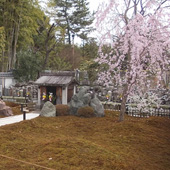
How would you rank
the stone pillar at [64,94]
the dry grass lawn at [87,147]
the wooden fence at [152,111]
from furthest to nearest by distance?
the stone pillar at [64,94], the wooden fence at [152,111], the dry grass lawn at [87,147]

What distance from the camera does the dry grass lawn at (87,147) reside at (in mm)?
4098

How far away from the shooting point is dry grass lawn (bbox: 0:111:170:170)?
410 cm

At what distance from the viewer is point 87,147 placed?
4.82 metres

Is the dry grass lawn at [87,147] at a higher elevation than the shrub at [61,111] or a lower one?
lower

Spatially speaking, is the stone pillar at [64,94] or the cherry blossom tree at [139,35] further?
the stone pillar at [64,94]

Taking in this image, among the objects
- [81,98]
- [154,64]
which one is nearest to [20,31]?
[81,98]

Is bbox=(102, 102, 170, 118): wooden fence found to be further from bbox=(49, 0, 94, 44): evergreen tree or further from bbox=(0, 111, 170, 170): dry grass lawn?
bbox=(49, 0, 94, 44): evergreen tree

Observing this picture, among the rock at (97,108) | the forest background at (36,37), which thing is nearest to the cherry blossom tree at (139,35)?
the rock at (97,108)

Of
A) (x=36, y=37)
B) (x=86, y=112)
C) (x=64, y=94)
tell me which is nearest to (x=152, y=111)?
(x=86, y=112)

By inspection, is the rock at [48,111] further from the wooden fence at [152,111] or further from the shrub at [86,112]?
the wooden fence at [152,111]

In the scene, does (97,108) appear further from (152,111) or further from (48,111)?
(152,111)

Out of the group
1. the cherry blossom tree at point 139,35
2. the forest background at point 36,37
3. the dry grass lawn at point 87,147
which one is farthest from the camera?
the forest background at point 36,37

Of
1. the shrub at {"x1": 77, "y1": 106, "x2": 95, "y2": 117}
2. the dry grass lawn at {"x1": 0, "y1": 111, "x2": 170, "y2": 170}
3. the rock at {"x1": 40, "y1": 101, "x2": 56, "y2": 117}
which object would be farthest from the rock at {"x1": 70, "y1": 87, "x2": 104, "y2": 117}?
the dry grass lawn at {"x1": 0, "y1": 111, "x2": 170, "y2": 170}

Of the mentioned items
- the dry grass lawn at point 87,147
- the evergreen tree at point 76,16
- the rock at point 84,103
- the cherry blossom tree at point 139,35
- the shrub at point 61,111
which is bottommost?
the dry grass lawn at point 87,147
